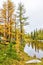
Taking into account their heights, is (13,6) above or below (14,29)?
above

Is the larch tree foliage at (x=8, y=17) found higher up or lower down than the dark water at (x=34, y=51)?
higher up

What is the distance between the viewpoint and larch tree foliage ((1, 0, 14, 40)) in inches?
1586

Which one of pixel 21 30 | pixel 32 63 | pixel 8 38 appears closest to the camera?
pixel 32 63

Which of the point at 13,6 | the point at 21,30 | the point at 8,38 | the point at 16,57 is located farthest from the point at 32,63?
the point at 21,30

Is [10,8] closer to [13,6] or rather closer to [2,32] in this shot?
[13,6]

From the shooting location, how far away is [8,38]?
132ft

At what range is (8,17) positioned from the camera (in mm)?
40875

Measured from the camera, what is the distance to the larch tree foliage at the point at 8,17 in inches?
1586

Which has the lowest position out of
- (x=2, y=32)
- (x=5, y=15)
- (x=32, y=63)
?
(x=32, y=63)

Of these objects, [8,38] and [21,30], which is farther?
[21,30]

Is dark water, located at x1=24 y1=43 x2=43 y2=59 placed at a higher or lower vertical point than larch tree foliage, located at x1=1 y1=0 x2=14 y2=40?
lower

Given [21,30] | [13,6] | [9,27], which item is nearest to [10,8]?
[13,6]

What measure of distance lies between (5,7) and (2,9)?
0.58 meters

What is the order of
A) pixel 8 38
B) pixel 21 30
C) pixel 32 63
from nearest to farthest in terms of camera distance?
1. pixel 32 63
2. pixel 8 38
3. pixel 21 30
